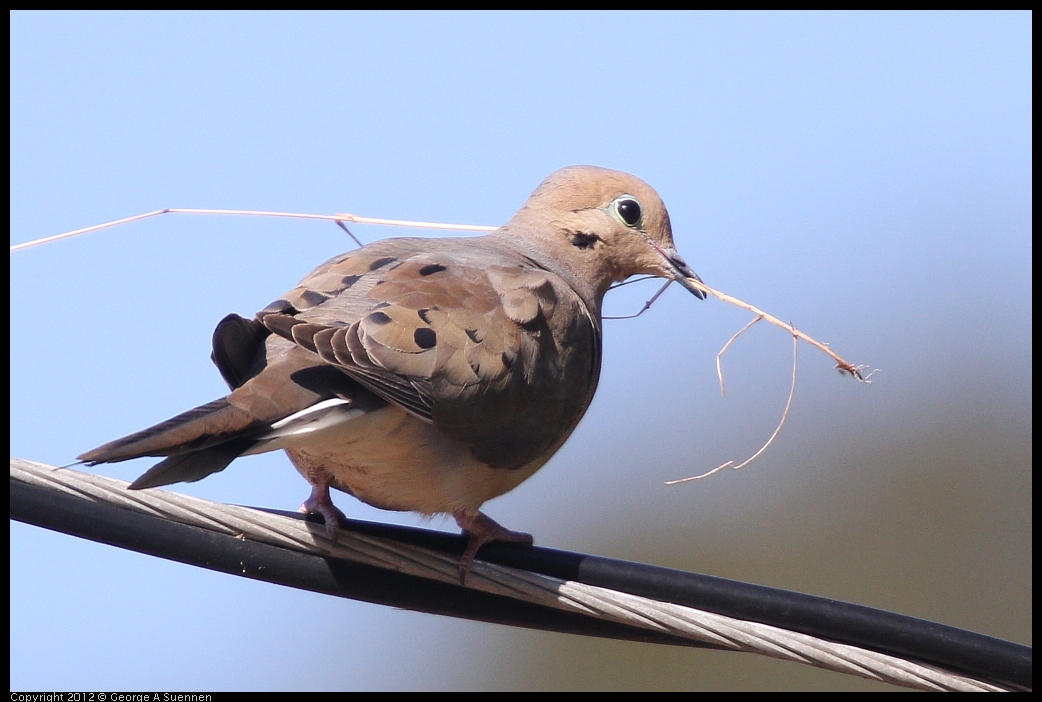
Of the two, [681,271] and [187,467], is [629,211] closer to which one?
[681,271]

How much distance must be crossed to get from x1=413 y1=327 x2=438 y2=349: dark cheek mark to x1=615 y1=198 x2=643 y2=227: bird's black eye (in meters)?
1.65

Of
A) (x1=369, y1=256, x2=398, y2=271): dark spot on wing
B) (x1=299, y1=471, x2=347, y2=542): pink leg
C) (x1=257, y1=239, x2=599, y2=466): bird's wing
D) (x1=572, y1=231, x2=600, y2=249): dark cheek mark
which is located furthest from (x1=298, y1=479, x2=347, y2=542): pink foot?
(x1=572, y1=231, x2=600, y2=249): dark cheek mark

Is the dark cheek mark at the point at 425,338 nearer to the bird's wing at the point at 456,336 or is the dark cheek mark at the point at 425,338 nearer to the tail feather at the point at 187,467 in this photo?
the bird's wing at the point at 456,336

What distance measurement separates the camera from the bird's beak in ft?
16.2

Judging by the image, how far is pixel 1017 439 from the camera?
34.9 ft

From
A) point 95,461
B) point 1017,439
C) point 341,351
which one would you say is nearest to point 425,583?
point 341,351

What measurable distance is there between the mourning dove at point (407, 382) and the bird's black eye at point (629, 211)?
17.3 inches

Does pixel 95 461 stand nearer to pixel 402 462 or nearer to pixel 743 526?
pixel 402 462

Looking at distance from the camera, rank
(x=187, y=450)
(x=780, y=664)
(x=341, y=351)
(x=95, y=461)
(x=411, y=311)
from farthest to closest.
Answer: (x=780, y=664) < (x=411, y=311) < (x=341, y=351) < (x=187, y=450) < (x=95, y=461)

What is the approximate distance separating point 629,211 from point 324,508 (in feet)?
6.63

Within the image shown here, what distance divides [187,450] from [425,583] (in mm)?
853

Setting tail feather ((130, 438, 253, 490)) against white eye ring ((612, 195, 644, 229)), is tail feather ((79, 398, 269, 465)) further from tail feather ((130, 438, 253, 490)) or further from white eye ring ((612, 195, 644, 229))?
white eye ring ((612, 195, 644, 229))

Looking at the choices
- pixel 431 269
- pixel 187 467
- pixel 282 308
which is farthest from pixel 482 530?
pixel 187 467

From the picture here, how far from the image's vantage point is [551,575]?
132 inches
